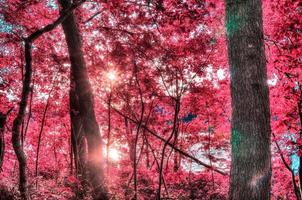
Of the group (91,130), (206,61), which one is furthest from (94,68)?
(206,61)

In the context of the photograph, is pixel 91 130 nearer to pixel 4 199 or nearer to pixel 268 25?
pixel 4 199

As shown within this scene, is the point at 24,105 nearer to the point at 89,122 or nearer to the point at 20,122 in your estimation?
the point at 20,122

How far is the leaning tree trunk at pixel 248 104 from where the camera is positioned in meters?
3.58

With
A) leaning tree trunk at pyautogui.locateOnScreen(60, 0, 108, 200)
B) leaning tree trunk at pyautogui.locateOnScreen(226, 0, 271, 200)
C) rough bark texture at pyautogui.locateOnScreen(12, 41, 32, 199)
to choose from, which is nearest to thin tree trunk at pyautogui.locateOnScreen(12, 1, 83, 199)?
rough bark texture at pyautogui.locateOnScreen(12, 41, 32, 199)

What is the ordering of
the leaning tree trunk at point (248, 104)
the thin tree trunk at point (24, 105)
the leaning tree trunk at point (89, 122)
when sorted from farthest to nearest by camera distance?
the leaning tree trunk at point (89, 122), the thin tree trunk at point (24, 105), the leaning tree trunk at point (248, 104)

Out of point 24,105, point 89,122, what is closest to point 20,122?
point 24,105

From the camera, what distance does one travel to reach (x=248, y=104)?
3.66 meters

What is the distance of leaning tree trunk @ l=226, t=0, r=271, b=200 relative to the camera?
3.58 metres

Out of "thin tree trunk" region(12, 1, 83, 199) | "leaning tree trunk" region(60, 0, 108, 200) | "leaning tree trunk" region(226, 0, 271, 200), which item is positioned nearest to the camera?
"leaning tree trunk" region(226, 0, 271, 200)

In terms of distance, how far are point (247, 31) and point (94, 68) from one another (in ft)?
31.5

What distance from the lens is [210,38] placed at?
35.7ft

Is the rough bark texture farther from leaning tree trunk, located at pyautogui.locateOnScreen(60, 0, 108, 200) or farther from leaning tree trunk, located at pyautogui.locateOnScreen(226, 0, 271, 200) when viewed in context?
leaning tree trunk, located at pyautogui.locateOnScreen(226, 0, 271, 200)

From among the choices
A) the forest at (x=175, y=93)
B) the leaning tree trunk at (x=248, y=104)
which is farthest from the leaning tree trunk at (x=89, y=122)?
the leaning tree trunk at (x=248, y=104)

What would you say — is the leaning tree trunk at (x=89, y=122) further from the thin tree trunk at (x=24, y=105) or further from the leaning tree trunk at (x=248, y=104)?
the leaning tree trunk at (x=248, y=104)
